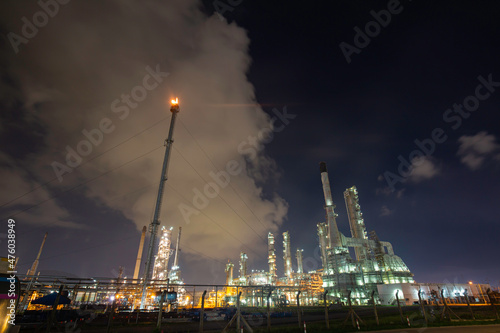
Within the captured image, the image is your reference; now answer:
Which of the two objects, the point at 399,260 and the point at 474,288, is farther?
the point at 399,260

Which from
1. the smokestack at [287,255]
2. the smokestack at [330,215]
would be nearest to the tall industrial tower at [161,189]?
the smokestack at [330,215]

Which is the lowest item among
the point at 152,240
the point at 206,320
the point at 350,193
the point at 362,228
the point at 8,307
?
the point at 206,320

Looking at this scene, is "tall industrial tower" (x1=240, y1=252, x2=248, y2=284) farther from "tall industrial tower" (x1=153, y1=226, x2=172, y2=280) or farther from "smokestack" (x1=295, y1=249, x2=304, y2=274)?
"tall industrial tower" (x1=153, y1=226, x2=172, y2=280)

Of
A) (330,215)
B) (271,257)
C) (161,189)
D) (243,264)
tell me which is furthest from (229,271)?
(161,189)

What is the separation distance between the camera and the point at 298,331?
14.7m

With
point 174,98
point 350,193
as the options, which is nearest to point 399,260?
point 350,193

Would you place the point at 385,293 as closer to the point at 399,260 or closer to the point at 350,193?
the point at 399,260

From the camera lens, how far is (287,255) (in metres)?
108

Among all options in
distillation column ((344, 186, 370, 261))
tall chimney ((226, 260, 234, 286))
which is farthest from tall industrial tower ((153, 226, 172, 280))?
distillation column ((344, 186, 370, 261))

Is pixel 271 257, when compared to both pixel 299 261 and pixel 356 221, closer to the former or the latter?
pixel 299 261

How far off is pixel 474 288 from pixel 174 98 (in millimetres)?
94654

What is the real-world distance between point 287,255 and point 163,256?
5704 cm

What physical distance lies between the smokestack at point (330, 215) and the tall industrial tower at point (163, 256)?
6708 cm

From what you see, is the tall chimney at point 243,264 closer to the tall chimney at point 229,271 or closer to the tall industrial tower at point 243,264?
the tall industrial tower at point 243,264
